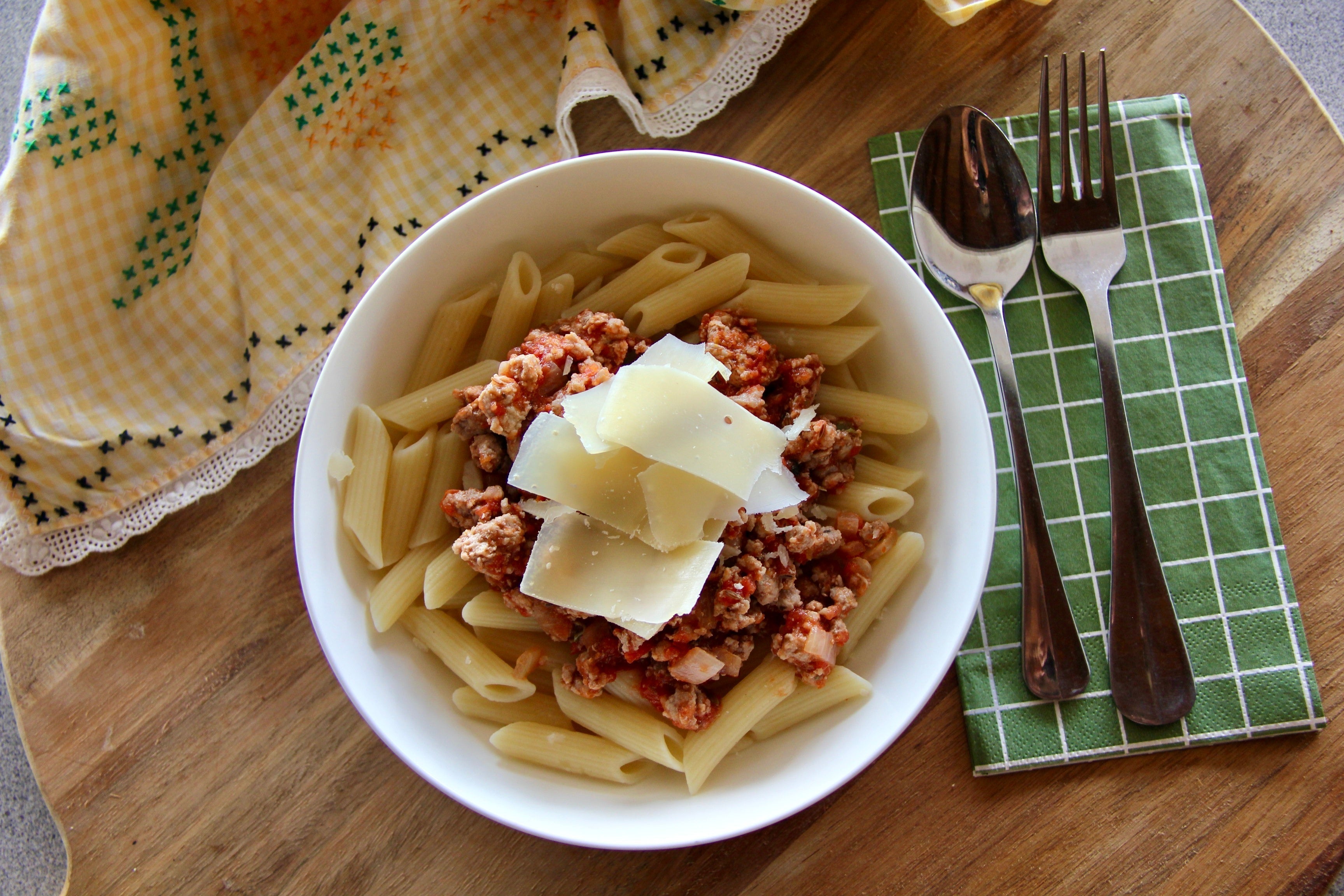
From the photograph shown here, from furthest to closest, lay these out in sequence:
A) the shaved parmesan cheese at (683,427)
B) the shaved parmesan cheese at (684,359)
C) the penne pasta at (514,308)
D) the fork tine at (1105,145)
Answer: the fork tine at (1105,145) → the penne pasta at (514,308) → the shaved parmesan cheese at (684,359) → the shaved parmesan cheese at (683,427)

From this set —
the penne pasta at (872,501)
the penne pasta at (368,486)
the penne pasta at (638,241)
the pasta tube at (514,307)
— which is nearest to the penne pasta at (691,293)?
the penne pasta at (638,241)

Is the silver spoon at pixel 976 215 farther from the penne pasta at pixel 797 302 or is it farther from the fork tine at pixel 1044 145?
the penne pasta at pixel 797 302

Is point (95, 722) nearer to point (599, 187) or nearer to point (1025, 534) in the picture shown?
point (599, 187)

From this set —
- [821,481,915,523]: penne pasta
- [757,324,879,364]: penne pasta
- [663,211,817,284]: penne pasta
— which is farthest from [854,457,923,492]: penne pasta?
[663,211,817,284]: penne pasta

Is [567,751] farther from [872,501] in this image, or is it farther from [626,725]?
[872,501]

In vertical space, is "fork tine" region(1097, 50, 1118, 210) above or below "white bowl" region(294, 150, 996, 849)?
above

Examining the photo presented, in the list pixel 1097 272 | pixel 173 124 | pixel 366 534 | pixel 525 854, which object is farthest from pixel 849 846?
pixel 173 124

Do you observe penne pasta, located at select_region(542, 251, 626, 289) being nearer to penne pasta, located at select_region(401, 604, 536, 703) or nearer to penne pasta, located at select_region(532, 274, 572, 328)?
penne pasta, located at select_region(532, 274, 572, 328)
